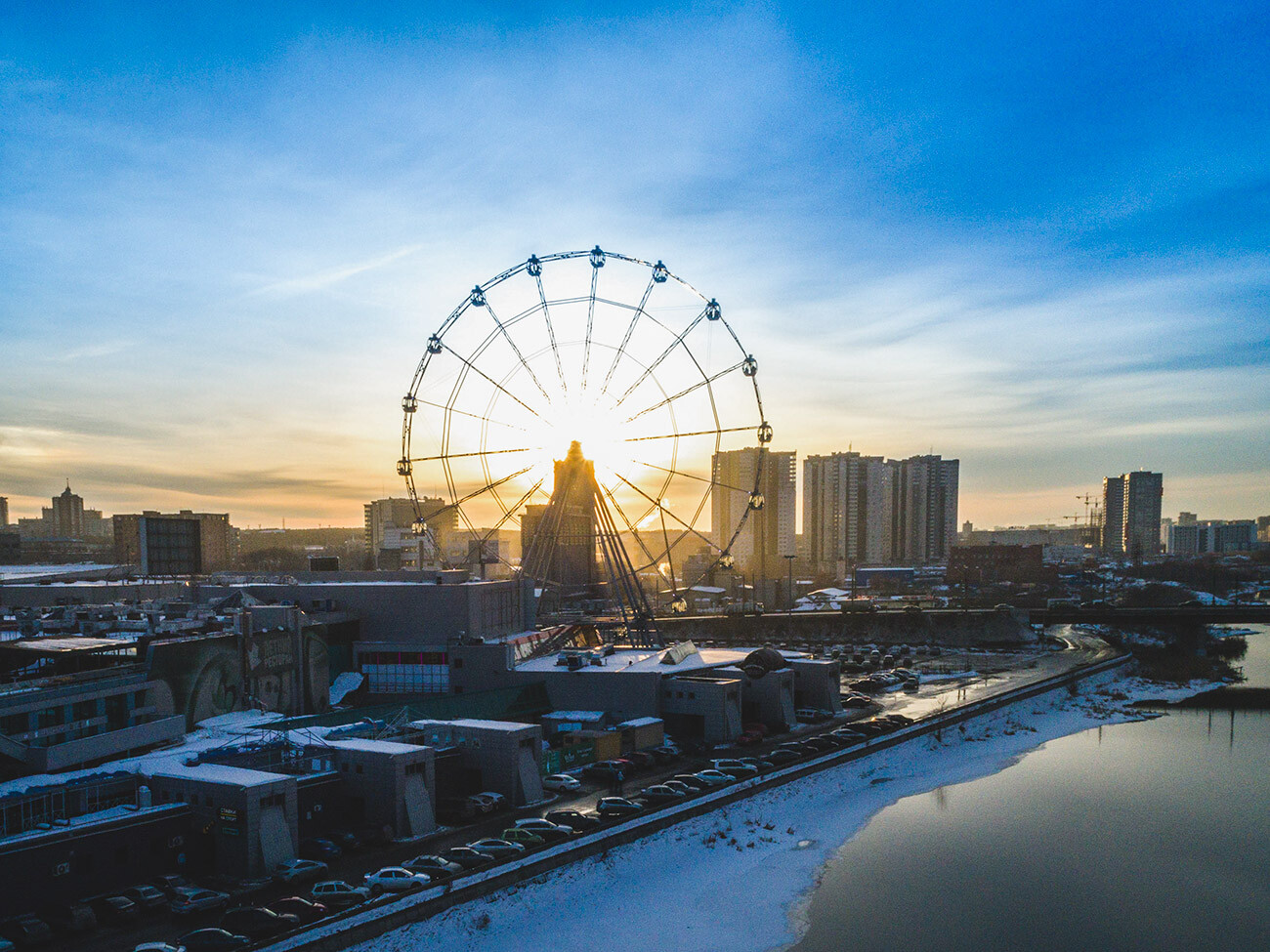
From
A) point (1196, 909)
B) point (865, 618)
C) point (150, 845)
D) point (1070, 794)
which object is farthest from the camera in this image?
point (865, 618)

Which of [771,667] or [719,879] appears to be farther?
[771,667]

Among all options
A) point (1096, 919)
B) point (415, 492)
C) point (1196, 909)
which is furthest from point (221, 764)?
point (1196, 909)

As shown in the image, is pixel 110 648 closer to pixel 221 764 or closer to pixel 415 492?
pixel 221 764

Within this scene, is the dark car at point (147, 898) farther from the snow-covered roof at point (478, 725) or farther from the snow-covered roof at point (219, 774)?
the snow-covered roof at point (478, 725)

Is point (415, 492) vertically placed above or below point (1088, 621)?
above

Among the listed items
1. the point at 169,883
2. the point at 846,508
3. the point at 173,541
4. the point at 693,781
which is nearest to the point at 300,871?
the point at 169,883

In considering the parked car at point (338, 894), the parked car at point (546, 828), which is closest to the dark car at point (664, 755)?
the parked car at point (546, 828)
